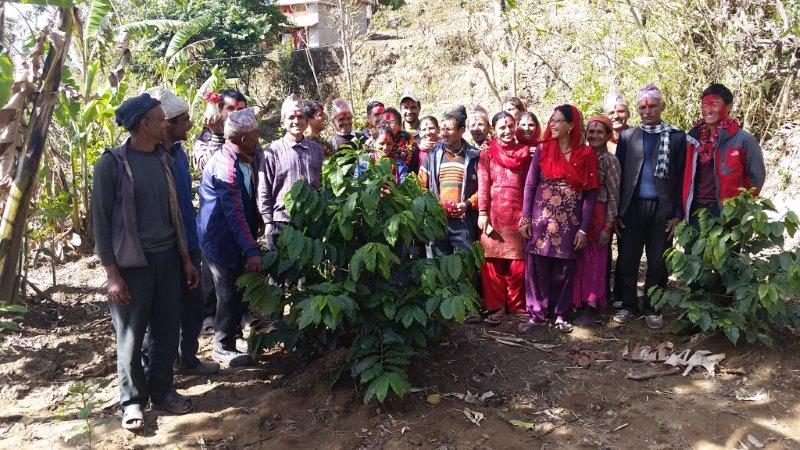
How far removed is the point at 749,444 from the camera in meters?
3.06

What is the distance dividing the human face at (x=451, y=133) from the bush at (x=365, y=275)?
4.10 feet

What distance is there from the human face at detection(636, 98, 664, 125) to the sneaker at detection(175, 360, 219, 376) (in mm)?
3509

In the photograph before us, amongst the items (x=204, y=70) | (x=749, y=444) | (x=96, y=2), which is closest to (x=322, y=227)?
(x=749, y=444)

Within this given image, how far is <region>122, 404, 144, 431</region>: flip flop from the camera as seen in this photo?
321 centimetres

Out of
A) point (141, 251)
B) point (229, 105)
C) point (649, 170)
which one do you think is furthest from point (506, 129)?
point (141, 251)

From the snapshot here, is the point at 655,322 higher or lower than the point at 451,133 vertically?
→ lower

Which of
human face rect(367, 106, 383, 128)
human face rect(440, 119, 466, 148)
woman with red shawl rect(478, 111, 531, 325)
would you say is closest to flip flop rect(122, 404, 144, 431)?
woman with red shawl rect(478, 111, 531, 325)

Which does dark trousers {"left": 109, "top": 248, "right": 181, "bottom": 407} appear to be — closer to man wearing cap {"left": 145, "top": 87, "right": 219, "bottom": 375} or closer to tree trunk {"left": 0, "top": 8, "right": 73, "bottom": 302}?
man wearing cap {"left": 145, "top": 87, "right": 219, "bottom": 375}

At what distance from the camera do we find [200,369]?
3.95 metres

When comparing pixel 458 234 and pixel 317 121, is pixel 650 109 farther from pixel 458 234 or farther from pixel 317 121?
pixel 317 121

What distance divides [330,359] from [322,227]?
0.85m

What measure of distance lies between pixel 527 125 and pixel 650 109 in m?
0.88

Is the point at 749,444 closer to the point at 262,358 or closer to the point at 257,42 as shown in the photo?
the point at 262,358

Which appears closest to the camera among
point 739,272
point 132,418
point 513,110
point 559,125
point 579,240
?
point 132,418
